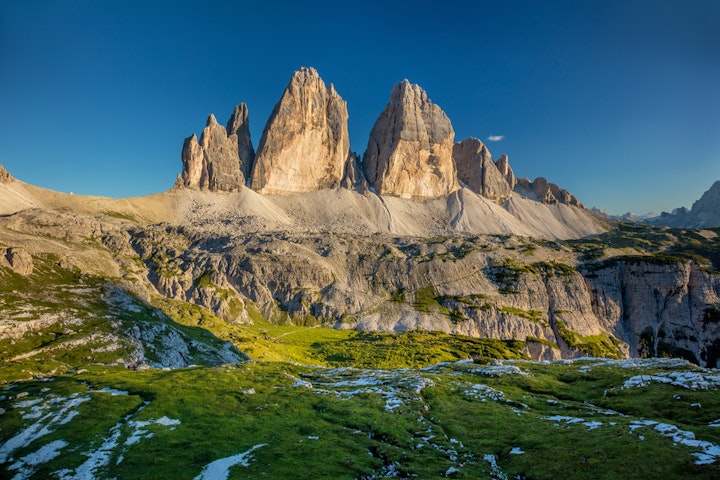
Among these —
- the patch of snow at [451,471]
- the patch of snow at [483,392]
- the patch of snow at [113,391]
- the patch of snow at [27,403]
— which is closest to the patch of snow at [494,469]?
the patch of snow at [451,471]

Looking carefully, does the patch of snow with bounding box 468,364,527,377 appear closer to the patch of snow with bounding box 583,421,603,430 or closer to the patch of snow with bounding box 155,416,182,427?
the patch of snow with bounding box 583,421,603,430

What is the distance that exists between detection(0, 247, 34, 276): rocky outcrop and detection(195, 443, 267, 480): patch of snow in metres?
115

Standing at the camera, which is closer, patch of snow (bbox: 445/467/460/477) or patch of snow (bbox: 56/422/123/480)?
patch of snow (bbox: 56/422/123/480)

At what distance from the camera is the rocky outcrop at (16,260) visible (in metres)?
116

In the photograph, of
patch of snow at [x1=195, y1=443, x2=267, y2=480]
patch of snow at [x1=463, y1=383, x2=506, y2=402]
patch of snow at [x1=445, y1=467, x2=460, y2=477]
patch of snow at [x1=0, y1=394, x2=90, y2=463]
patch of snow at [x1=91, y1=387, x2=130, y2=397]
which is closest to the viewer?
patch of snow at [x1=195, y1=443, x2=267, y2=480]

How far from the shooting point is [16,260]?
118m

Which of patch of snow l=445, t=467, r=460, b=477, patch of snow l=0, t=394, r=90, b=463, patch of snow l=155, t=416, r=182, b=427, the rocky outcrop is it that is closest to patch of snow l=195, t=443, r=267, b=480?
patch of snow l=155, t=416, r=182, b=427

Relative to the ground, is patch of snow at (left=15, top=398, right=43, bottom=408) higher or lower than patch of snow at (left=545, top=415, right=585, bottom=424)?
higher

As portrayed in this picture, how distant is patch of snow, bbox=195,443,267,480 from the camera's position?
33219 mm

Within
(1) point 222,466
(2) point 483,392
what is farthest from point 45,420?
(2) point 483,392

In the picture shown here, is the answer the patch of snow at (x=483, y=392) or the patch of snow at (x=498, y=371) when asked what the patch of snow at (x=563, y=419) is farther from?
the patch of snow at (x=498, y=371)

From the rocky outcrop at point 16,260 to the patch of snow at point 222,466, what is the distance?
115m

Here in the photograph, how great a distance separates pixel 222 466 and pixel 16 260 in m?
Answer: 120

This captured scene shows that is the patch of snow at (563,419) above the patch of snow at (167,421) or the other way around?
the other way around
